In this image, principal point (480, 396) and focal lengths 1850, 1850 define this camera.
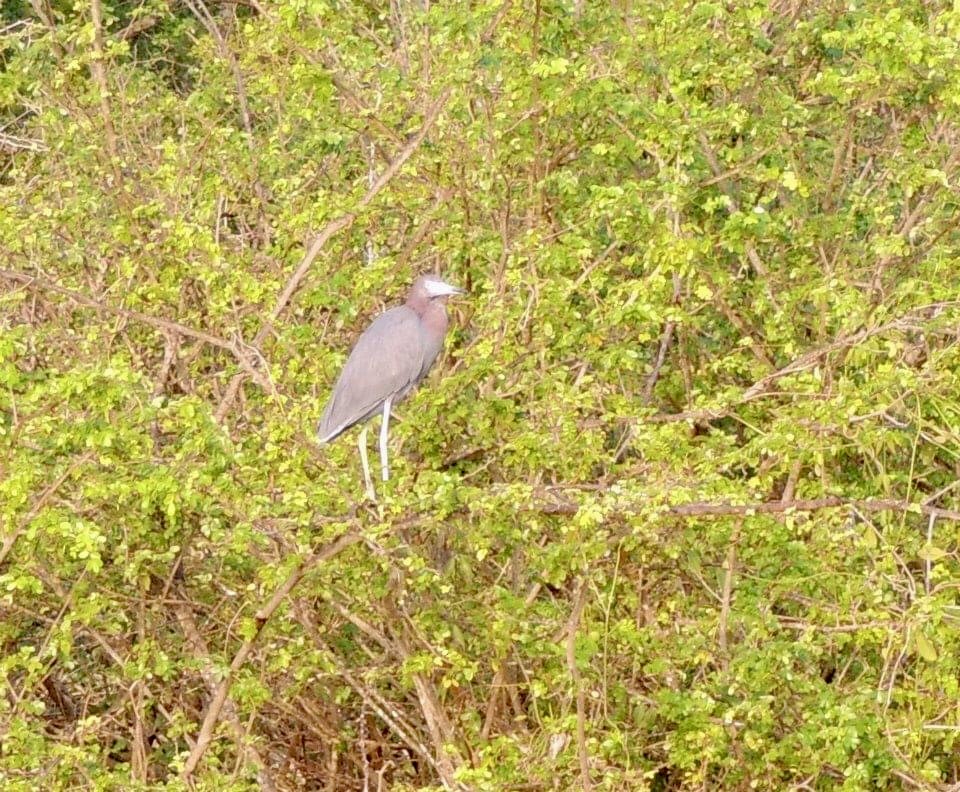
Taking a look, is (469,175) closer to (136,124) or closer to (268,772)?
(136,124)

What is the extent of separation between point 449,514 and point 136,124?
8.05ft

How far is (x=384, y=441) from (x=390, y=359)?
1.07 feet

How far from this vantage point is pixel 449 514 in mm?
5363

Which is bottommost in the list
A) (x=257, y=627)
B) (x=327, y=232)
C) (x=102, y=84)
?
(x=257, y=627)

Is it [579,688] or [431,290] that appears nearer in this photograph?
[579,688]

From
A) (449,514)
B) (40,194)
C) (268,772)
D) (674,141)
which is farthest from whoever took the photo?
(40,194)

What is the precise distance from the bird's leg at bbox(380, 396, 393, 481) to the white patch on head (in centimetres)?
41

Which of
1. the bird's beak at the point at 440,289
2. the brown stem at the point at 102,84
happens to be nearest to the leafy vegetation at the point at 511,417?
the brown stem at the point at 102,84

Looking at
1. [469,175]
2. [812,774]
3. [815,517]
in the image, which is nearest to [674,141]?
[469,175]

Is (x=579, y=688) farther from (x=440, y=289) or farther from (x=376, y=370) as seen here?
(x=440, y=289)

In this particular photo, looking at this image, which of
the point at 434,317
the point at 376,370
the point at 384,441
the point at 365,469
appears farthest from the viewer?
the point at 434,317

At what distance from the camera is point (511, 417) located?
589cm

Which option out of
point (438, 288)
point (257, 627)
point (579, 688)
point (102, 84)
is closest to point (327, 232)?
point (438, 288)

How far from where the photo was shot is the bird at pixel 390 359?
6.38m
